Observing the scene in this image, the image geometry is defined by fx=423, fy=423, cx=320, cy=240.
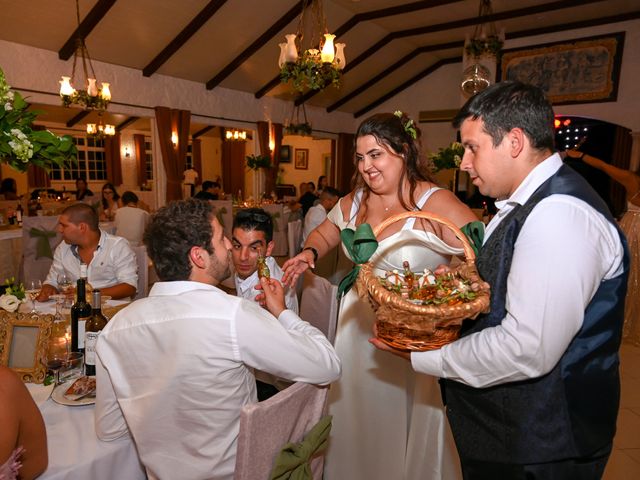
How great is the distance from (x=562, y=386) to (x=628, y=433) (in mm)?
2472

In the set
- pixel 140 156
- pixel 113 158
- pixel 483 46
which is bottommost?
pixel 113 158

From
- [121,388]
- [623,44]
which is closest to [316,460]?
[121,388]

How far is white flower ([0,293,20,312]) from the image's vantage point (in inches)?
80.4

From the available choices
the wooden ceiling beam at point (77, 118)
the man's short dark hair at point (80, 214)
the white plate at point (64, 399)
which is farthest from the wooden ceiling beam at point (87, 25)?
the white plate at point (64, 399)

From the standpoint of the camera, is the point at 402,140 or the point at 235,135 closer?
the point at 402,140

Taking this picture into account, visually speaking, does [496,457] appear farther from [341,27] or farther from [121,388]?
[341,27]

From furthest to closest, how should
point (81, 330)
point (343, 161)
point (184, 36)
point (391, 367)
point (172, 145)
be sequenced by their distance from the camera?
point (343, 161) → point (172, 145) → point (184, 36) → point (391, 367) → point (81, 330)

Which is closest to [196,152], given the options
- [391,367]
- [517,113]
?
[391,367]

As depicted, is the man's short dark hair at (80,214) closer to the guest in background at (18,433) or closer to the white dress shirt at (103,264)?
the white dress shirt at (103,264)

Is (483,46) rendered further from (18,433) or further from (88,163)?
(88,163)

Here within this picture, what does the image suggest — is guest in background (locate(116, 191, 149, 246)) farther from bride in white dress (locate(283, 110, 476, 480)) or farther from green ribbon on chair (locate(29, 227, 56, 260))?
bride in white dress (locate(283, 110, 476, 480))

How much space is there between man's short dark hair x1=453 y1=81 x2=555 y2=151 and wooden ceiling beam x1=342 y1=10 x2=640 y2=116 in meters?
10.3

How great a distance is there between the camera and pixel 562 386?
1.14 metres

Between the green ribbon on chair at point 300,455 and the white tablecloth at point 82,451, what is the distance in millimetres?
514
